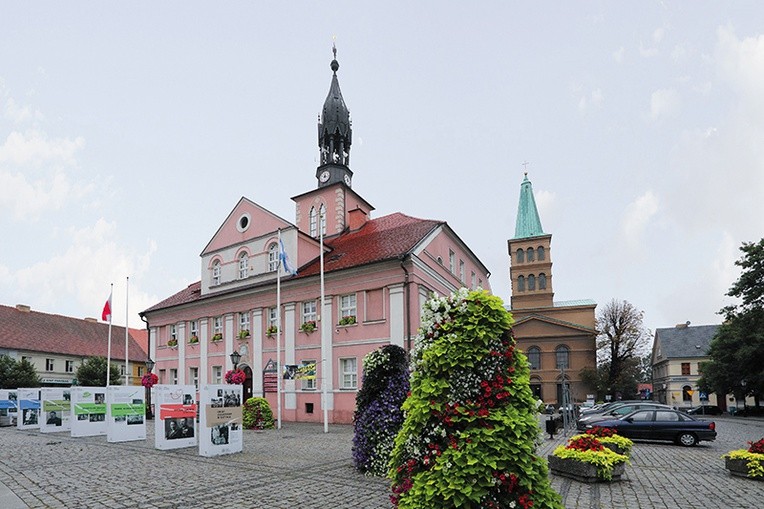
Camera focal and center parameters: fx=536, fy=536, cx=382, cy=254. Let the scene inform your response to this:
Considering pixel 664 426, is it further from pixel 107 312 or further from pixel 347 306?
pixel 107 312

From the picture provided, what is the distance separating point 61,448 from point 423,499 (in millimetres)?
17352

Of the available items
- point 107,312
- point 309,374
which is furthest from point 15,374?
point 309,374

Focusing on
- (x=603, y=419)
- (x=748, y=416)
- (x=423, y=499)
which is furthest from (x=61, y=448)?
(x=748, y=416)

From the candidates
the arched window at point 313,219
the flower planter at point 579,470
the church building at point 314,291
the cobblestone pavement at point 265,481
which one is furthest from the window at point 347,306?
the flower planter at point 579,470

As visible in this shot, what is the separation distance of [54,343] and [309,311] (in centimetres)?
4096

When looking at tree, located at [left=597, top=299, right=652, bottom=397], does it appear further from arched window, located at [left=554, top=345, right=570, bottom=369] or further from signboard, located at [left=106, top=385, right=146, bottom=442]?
signboard, located at [left=106, top=385, right=146, bottom=442]

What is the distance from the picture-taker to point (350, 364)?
28.7 meters

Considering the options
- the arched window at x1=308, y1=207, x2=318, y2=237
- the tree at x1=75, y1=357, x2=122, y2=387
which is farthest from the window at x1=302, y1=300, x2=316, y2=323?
the tree at x1=75, y1=357, x2=122, y2=387

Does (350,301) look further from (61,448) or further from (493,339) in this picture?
(493,339)

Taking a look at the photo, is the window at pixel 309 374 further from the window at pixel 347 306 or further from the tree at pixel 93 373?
the tree at pixel 93 373

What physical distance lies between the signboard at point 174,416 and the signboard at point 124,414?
4001 millimetres

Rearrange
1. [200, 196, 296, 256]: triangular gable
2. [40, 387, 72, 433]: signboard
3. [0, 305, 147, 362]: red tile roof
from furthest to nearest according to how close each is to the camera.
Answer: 1. [0, 305, 147, 362]: red tile roof
2. [200, 196, 296, 256]: triangular gable
3. [40, 387, 72, 433]: signboard

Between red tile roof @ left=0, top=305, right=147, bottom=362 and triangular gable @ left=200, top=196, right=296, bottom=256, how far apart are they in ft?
98.0

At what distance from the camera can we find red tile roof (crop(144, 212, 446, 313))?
2867cm
